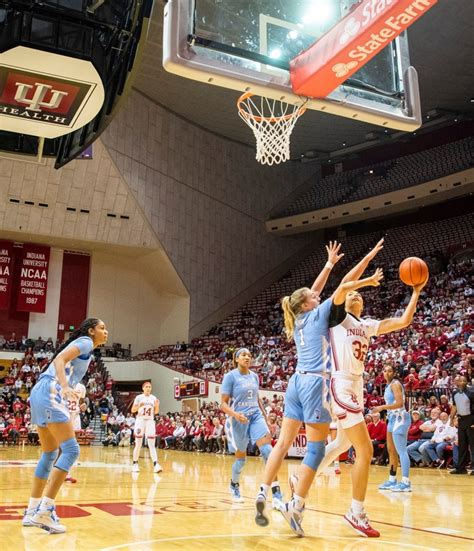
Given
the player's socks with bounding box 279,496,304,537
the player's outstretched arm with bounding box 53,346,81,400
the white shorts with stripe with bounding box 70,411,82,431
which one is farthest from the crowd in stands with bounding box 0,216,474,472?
the player's outstretched arm with bounding box 53,346,81,400

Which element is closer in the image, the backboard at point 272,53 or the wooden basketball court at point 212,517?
the wooden basketball court at point 212,517

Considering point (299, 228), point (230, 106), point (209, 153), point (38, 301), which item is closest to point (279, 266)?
point (299, 228)

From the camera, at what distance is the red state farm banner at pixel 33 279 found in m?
31.9

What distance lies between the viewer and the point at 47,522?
506cm

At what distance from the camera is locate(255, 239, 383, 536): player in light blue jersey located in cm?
497

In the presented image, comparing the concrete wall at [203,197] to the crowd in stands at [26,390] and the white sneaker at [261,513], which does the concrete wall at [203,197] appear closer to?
the crowd in stands at [26,390]

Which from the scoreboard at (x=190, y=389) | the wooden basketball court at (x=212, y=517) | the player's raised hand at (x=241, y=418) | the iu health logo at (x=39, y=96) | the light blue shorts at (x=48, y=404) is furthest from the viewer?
the scoreboard at (x=190, y=389)

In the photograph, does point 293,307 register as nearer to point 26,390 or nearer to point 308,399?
point 308,399

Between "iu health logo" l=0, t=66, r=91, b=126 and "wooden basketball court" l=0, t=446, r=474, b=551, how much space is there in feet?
19.3

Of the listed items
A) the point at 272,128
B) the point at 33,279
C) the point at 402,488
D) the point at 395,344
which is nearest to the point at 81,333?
the point at 272,128

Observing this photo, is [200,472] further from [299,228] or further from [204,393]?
[299,228]

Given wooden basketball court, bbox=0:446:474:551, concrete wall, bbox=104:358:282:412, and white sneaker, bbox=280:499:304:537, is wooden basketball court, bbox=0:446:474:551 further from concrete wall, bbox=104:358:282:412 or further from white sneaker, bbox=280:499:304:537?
concrete wall, bbox=104:358:282:412

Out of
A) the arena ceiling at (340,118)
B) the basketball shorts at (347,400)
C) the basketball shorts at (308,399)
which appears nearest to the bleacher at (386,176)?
the arena ceiling at (340,118)

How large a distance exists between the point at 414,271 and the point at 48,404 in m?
3.28
